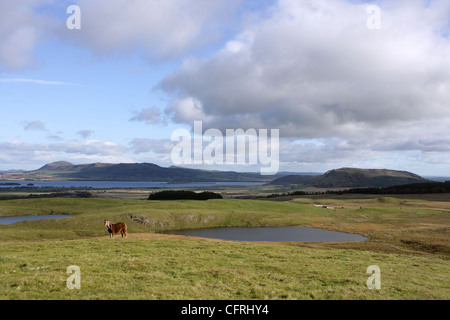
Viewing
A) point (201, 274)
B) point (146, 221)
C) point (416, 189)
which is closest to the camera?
point (201, 274)

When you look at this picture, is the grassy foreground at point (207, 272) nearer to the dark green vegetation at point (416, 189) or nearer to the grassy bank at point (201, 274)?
the grassy bank at point (201, 274)

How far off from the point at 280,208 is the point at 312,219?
18287 millimetres

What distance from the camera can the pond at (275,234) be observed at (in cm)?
6203

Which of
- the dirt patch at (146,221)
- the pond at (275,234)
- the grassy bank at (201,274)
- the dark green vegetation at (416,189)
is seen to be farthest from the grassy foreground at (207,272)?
the dark green vegetation at (416,189)

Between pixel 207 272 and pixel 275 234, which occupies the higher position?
pixel 207 272

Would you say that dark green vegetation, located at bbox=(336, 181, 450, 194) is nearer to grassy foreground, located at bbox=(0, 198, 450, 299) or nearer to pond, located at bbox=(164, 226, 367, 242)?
pond, located at bbox=(164, 226, 367, 242)

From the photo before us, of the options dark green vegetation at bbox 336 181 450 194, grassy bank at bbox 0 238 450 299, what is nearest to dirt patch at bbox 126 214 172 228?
grassy bank at bbox 0 238 450 299

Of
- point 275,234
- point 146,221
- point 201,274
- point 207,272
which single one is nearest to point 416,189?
point 275,234

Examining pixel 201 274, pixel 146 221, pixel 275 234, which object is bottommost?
pixel 275 234

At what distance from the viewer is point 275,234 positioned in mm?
69000

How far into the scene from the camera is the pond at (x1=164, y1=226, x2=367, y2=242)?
6203 centimetres

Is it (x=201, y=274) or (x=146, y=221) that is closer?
(x=201, y=274)

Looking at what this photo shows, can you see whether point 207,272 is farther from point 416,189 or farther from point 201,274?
point 416,189
